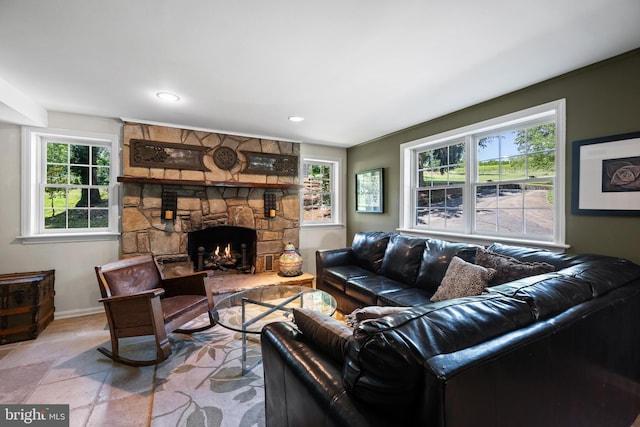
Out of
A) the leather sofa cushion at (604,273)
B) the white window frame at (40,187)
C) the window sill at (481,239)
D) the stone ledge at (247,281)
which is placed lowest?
the stone ledge at (247,281)

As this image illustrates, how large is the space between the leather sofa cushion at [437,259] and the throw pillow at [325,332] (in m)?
1.76

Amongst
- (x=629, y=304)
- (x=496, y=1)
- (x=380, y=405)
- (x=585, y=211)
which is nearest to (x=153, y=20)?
(x=496, y=1)

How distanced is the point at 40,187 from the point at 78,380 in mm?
2471

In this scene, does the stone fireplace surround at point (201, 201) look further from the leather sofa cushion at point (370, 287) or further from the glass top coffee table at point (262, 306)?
the leather sofa cushion at point (370, 287)

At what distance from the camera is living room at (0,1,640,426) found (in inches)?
71.8

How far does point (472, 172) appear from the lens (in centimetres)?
316

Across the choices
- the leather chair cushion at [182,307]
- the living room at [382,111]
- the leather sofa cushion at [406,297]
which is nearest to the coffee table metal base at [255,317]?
the leather chair cushion at [182,307]

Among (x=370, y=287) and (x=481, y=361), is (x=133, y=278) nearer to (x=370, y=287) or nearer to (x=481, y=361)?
(x=370, y=287)

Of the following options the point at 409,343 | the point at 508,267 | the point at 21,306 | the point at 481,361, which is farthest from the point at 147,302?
the point at 508,267

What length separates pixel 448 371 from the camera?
72 centimetres

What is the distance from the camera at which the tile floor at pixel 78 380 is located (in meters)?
1.74

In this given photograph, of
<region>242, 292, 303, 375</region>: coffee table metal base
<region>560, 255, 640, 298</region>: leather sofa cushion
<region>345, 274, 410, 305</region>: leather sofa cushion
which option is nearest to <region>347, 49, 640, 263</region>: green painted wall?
<region>560, 255, 640, 298</region>: leather sofa cushion

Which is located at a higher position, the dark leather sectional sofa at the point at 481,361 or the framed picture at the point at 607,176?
the framed picture at the point at 607,176

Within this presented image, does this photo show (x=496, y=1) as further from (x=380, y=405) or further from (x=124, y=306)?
(x=124, y=306)
